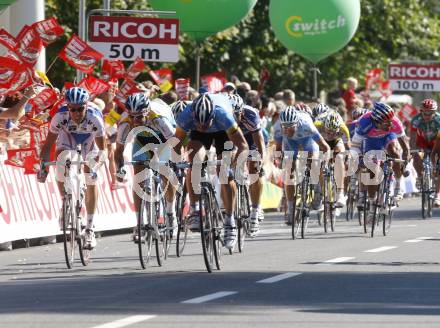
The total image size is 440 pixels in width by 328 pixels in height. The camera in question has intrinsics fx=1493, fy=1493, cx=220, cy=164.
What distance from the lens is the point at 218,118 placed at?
14.5 meters

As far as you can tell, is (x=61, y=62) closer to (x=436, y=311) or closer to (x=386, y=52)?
(x=386, y=52)

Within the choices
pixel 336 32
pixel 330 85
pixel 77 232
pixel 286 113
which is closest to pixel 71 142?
pixel 77 232

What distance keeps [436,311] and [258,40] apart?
1068 inches

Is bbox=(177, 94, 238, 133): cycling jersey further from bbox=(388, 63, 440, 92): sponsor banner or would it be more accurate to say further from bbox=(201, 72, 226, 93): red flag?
bbox=(388, 63, 440, 92): sponsor banner

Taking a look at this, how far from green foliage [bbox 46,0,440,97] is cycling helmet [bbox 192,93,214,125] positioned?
16.7 metres

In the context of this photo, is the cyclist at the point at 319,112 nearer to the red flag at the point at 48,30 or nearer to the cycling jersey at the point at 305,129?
the cycling jersey at the point at 305,129

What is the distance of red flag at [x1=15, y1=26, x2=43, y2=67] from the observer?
701 inches

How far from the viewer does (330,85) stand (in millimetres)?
42812

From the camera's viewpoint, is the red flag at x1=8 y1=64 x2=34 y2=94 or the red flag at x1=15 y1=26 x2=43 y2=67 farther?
the red flag at x1=15 y1=26 x2=43 y2=67

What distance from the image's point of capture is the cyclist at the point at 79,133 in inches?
583

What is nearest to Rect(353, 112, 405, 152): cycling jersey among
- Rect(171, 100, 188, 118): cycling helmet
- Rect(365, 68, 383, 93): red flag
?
Rect(171, 100, 188, 118): cycling helmet

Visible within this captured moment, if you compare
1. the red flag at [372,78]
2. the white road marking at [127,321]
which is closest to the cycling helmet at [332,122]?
the white road marking at [127,321]

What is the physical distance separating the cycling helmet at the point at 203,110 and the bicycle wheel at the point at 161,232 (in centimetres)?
125

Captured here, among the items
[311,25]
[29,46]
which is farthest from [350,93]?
[29,46]
